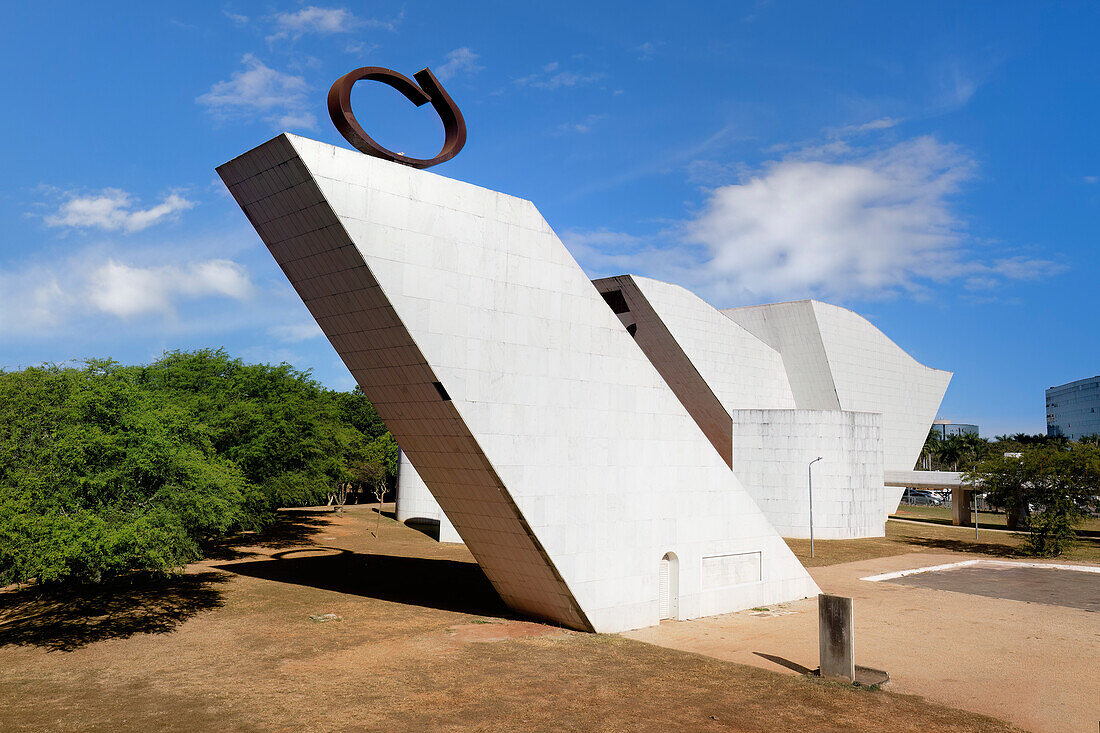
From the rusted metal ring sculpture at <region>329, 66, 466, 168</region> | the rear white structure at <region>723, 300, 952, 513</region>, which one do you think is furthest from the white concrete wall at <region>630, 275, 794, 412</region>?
the rusted metal ring sculpture at <region>329, 66, 466, 168</region>

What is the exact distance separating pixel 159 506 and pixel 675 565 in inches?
541

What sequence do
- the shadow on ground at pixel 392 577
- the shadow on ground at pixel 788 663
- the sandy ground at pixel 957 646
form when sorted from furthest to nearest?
the shadow on ground at pixel 392 577 → the shadow on ground at pixel 788 663 → the sandy ground at pixel 957 646

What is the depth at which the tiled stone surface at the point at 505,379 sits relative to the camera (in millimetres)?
14898

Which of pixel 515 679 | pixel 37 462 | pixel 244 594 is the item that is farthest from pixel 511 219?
pixel 244 594

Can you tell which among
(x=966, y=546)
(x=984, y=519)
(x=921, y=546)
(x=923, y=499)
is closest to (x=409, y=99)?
(x=921, y=546)

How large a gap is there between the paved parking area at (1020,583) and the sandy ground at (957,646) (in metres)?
1.57

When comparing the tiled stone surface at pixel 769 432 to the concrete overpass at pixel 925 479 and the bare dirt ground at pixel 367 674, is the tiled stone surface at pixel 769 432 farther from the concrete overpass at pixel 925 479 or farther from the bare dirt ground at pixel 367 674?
the bare dirt ground at pixel 367 674

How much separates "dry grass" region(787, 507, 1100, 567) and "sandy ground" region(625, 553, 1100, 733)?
417 inches

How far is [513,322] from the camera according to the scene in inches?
674

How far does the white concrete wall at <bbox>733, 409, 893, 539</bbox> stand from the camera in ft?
143

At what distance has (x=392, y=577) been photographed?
1085 inches

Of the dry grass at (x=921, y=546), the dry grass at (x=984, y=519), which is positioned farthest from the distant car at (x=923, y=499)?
the dry grass at (x=921, y=546)

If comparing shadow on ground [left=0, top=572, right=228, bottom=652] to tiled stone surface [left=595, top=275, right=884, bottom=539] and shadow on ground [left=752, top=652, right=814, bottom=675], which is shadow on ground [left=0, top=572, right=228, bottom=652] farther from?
tiled stone surface [left=595, top=275, right=884, bottom=539]

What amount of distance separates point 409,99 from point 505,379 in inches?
260
